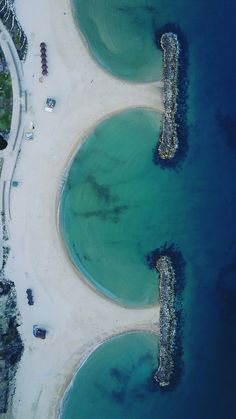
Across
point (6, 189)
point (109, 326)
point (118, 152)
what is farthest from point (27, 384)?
point (118, 152)

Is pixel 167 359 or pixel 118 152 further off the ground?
pixel 118 152

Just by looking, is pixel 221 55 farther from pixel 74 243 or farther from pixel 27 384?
pixel 27 384

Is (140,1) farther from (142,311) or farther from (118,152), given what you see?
(142,311)

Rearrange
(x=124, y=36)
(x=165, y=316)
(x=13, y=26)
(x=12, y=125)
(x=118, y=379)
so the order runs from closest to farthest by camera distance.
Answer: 1. (x=13, y=26)
2. (x=12, y=125)
3. (x=124, y=36)
4. (x=165, y=316)
5. (x=118, y=379)

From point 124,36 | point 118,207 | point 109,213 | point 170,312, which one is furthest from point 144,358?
point 124,36

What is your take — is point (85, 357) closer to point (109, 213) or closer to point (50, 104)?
point (109, 213)

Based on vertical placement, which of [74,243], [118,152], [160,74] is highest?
[160,74]
